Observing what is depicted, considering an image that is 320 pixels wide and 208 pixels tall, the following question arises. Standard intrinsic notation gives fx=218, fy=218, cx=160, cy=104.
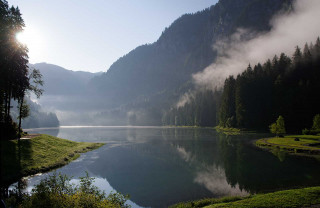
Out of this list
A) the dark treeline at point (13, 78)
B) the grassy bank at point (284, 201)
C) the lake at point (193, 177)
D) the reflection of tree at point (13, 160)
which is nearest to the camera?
the grassy bank at point (284, 201)

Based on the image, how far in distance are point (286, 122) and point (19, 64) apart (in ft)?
367

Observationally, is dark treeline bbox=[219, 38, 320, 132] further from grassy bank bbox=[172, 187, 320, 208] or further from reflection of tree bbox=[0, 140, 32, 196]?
reflection of tree bbox=[0, 140, 32, 196]

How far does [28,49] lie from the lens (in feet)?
176

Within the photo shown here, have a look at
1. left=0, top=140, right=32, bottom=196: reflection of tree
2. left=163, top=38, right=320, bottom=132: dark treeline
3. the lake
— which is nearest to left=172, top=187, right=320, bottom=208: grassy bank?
the lake

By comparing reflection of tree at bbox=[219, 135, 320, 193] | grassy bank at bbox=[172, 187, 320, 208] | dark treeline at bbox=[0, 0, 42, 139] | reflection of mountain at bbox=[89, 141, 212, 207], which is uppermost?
dark treeline at bbox=[0, 0, 42, 139]

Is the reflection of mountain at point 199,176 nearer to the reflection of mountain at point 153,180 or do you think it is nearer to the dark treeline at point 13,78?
the reflection of mountain at point 153,180

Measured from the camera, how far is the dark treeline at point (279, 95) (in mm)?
103375

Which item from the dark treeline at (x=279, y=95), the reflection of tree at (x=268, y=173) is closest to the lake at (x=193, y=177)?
the reflection of tree at (x=268, y=173)

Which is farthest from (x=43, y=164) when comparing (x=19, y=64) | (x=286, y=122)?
(x=286, y=122)

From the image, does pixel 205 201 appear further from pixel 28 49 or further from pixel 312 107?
pixel 312 107

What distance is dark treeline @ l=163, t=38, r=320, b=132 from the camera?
339 feet

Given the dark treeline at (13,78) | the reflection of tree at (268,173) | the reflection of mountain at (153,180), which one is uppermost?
the dark treeline at (13,78)

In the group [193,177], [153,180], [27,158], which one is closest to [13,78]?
[27,158]

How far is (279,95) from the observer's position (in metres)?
116
